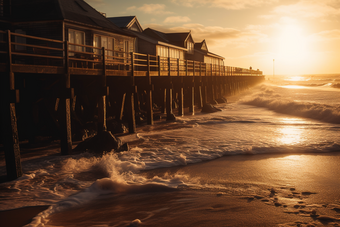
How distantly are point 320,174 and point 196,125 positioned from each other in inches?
349

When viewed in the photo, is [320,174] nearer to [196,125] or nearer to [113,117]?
[196,125]

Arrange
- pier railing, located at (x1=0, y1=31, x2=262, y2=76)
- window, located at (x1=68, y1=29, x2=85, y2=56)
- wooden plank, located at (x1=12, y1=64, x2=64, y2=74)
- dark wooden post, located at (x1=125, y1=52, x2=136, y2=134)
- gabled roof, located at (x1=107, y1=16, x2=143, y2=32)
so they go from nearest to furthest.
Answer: wooden plank, located at (x1=12, y1=64, x2=64, y2=74) < pier railing, located at (x1=0, y1=31, x2=262, y2=76) < dark wooden post, located at (x1=125, y1=52, x2=136, y2=134) < window, located at (x1=68, y1=29, x2=85, y2=56) < gabled roof, located at (x1=107, y1=16, x2=143, y2=32)

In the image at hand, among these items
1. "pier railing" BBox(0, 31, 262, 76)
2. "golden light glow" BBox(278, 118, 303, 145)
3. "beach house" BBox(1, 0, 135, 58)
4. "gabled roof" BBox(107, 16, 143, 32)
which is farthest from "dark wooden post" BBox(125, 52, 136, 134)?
"gabled roof" BBox(107, 16, 143, 32)

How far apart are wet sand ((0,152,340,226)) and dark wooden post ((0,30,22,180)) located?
6.25 ft

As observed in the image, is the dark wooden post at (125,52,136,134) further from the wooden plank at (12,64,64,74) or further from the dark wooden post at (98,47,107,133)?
the wooden plank at (12,64,64,74)

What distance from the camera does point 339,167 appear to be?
25.2 ft

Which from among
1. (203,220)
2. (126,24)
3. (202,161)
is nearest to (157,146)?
(202,161)

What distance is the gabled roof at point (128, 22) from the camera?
26825 millimetres

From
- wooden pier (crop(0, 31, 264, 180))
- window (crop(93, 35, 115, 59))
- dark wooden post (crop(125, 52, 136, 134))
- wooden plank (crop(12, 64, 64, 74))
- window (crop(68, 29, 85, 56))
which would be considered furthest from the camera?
window (crop(93, 35, 115, 59))

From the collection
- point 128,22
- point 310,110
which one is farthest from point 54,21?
point 310,110

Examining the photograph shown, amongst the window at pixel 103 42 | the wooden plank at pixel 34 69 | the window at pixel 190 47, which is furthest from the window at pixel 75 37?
the window at pixel 190 47

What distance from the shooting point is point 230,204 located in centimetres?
530

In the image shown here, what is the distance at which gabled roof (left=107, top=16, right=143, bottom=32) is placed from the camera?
26.8 meters

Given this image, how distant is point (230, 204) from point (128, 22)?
24.5 meters
